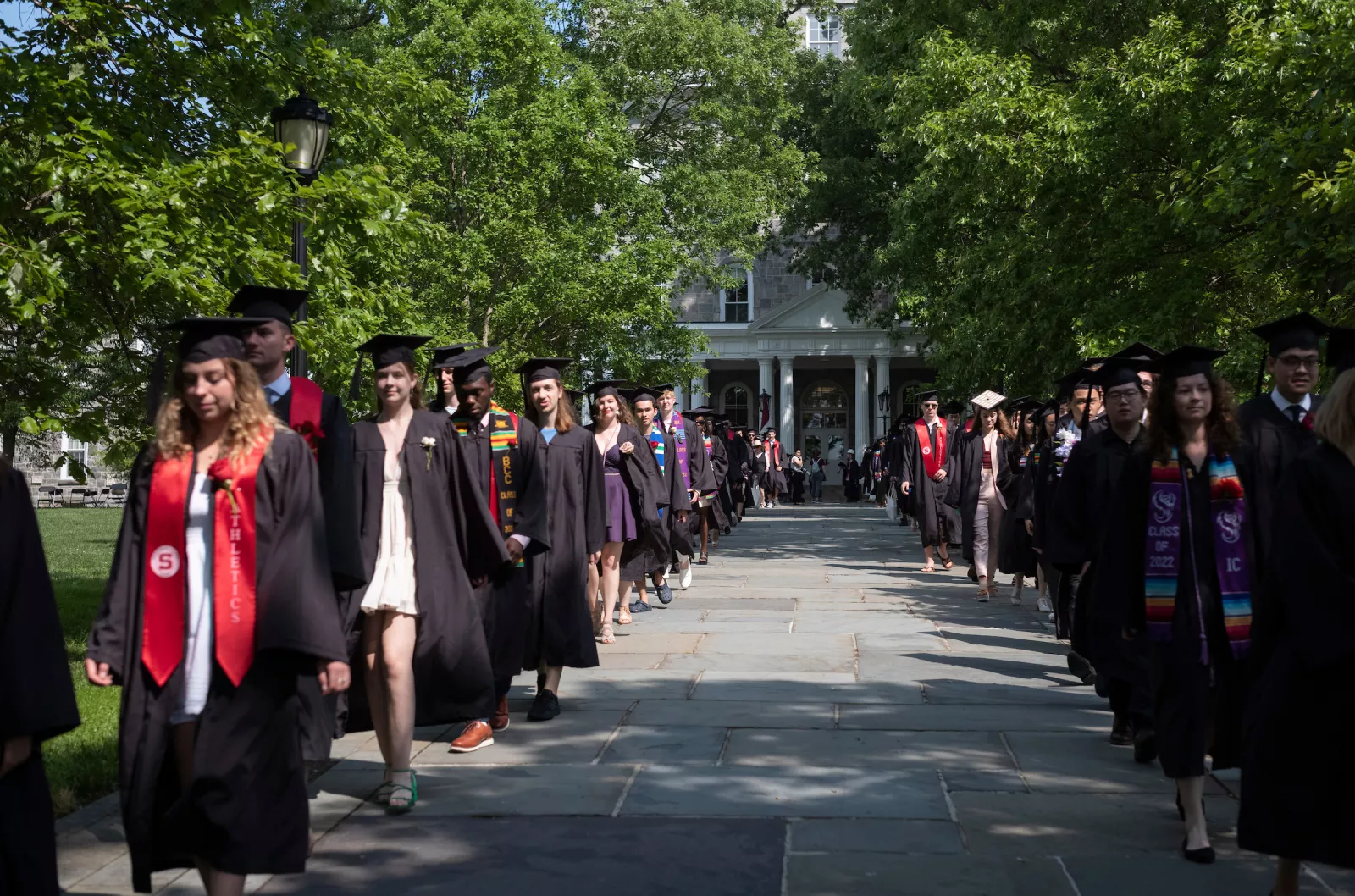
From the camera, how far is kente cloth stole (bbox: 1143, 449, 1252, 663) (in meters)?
5.28

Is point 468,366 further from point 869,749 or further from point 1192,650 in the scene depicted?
point 1192,650

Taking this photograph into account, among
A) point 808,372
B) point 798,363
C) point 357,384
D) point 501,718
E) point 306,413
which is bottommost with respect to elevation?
point 501,718

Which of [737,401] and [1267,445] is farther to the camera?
[737,401]

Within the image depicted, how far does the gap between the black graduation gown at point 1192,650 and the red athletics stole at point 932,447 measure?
41.8ft

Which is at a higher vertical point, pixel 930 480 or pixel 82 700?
pixel 930 480

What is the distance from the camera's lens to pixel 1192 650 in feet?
17.3

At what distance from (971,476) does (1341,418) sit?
11020 millimetres

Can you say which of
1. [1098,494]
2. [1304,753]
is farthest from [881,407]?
[1304,753]

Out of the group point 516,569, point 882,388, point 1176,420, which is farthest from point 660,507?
point 882,388

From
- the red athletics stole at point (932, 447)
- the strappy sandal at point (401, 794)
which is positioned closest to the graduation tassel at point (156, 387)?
the strappy sandal at point (401, 794)

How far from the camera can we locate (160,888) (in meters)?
4.85

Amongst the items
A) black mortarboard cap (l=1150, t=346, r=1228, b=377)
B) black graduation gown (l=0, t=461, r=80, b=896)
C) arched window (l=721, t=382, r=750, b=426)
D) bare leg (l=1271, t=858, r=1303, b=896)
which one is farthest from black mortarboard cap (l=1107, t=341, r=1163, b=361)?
arched window (l=721, t=382, r=750, b=426)

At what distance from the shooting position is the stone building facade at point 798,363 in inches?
2137

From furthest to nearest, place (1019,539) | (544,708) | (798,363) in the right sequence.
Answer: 1. (798,363)
2. (1019,539)
3. (544,708)
